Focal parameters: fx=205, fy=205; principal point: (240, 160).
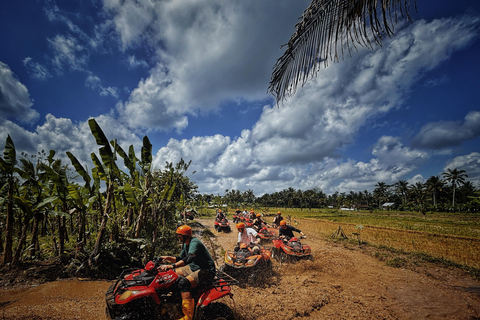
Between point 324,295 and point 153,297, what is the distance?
17.5 ft

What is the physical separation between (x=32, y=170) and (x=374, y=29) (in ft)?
31.1

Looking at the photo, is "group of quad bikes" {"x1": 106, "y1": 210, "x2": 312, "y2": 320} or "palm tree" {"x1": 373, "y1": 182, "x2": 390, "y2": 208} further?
"palm tree" {"x1": 373, "y1": 182, "x2": 390, "y2": 208}

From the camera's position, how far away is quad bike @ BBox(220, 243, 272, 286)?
6812mm

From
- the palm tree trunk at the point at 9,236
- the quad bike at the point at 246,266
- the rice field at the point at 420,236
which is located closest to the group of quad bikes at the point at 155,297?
the quad bike at the point at 246,266

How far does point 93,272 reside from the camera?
19.8ft

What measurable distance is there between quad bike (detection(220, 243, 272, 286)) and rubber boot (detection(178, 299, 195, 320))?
3.37 m

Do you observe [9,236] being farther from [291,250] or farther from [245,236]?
[291,250]

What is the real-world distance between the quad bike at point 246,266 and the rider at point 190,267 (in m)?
2.91

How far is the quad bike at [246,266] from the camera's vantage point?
268 inches

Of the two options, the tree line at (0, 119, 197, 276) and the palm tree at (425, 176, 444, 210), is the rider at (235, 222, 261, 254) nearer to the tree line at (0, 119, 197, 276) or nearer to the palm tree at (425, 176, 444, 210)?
the tree line at (0, 119, 197, 276)

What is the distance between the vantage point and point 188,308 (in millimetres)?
3502

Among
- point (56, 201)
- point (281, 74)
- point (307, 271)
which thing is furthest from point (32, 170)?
point (307, 271)

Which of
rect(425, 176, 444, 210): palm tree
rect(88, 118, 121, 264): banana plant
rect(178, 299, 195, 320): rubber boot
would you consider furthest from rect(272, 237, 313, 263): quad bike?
rect(425, 176, 444, 210): palm tree

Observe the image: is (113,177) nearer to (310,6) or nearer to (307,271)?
(310,6)
